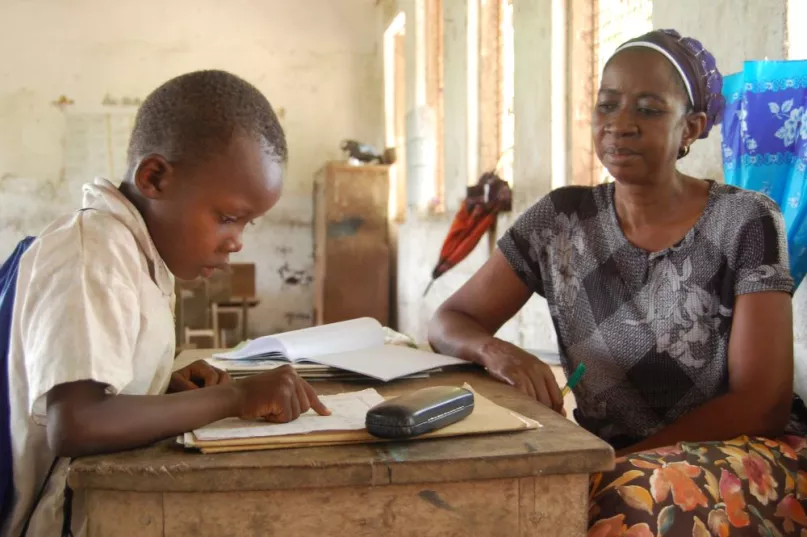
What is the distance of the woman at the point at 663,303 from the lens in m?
1.27

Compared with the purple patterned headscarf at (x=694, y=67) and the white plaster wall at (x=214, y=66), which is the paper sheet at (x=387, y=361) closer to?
the purple patterned headscarf at (x=694, y=67)

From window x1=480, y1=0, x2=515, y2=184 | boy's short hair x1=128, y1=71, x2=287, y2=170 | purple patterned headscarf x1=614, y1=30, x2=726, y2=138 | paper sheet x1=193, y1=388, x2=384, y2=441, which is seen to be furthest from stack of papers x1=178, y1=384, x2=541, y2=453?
window x1=480, y1=0, x2=515, y2=184

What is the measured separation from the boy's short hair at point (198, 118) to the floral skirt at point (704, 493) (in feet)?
2.26

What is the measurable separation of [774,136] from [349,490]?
51.1 inches

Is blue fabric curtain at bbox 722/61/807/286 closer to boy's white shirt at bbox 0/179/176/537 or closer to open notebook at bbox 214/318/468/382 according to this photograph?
open notebook at bbox 214/318/468/382

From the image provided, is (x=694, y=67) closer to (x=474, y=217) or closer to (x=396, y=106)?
(x=474, y=217)

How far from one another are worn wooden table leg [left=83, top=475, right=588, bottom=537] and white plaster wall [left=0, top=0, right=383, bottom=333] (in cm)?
642

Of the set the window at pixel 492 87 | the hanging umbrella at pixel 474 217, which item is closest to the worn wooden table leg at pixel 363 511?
the hanging umbrella at pixel 474 217

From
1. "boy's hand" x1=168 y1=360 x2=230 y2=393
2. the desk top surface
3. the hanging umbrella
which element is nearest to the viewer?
the desk top surface

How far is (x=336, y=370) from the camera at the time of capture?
1.39 metres

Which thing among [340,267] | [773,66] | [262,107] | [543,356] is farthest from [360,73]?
[262,107]

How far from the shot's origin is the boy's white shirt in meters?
0.87

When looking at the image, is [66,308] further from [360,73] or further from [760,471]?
[360,73]

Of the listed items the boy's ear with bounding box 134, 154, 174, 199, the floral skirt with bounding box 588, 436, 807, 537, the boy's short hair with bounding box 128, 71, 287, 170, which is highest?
the boy's short hair with bounding box 128, 71, 287, 170
